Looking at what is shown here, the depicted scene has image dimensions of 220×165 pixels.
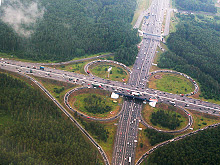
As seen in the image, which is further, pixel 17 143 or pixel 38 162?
pixel 17 143

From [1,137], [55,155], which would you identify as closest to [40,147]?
[55,155]

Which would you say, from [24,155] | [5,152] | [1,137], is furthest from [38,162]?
[1,137]

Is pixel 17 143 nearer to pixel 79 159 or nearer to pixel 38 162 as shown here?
pixel 38 162

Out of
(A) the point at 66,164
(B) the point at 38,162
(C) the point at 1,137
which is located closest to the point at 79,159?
(A) the point at 66,164

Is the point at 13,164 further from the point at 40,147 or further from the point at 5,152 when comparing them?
the point at 40,147

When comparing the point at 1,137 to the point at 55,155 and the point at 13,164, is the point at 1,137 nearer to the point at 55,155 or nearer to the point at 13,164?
the point at 13,164

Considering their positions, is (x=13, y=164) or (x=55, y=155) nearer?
(x=13, y=164)

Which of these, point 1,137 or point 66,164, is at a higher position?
point 1,137
